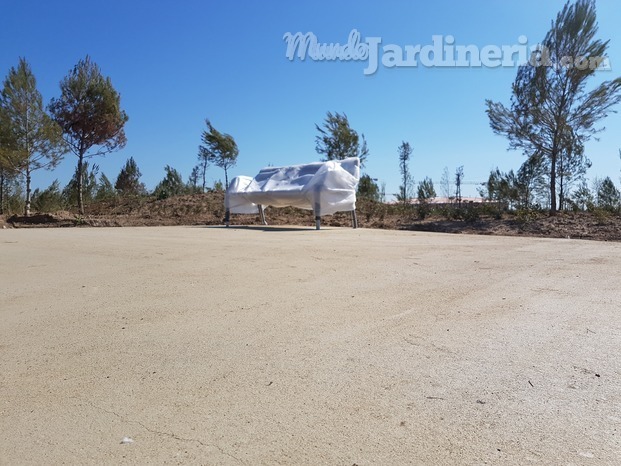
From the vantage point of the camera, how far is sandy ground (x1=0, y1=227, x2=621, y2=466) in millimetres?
1312

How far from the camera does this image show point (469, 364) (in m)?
1.86

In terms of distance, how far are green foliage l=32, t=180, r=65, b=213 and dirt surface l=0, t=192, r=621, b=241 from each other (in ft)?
4.76

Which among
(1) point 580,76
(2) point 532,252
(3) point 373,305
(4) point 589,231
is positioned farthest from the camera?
(1) point 580,76

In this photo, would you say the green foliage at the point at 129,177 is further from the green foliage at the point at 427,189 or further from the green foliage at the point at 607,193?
the green foliage at the point at 607,193

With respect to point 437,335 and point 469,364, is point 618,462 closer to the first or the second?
point 469,364

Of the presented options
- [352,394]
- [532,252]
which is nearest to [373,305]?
[352,394]

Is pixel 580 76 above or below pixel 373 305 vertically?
above

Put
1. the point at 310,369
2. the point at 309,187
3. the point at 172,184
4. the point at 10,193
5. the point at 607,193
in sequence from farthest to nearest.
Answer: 1. the point at 172,184
2. the point at 10,193
3. the point at 607,193
4. the point at 309,187
5. the point at 310,369

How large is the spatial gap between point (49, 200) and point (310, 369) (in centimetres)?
1811

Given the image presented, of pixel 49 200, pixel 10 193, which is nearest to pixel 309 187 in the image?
pixel 49 200

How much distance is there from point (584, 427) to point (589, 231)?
9046 mm

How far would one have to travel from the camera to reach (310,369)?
1.83 metres

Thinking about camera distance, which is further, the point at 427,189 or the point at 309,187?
the point at 427,189

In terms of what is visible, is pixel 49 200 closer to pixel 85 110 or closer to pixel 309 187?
pixel 85 110
